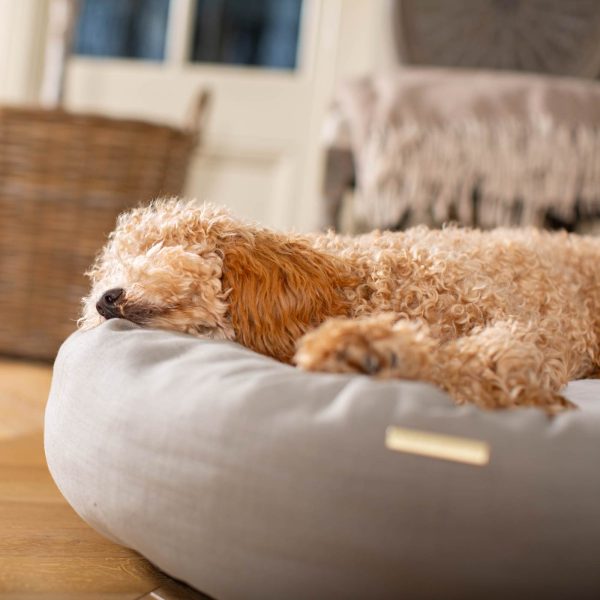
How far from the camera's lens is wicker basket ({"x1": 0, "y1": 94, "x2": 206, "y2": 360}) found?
9.42 feet

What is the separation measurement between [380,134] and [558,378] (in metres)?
1.67

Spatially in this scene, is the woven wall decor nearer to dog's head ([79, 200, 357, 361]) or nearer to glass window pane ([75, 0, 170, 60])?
glass window pane ([75, 0, 170, 60])

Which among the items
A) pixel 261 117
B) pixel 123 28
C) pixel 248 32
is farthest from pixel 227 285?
pixel 123 28

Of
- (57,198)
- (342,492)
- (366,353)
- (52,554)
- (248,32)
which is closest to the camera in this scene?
(342,492)

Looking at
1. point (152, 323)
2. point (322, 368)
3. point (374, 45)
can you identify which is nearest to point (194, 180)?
point (374, 45)

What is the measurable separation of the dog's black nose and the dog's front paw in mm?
403

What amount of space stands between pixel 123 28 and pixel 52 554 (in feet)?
11.9

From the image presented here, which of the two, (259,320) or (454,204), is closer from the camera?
(259,320)

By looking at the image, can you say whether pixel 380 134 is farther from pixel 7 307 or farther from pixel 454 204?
pixel 7 307

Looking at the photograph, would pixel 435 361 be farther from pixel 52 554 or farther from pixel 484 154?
pixel 484 154

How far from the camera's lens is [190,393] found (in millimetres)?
1052

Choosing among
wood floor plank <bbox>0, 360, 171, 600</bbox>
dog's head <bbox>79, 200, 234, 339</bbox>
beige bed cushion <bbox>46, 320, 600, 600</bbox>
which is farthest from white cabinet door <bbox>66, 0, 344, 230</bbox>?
beige bed cushion <bbox>46, 320, 600, 600</bbox>

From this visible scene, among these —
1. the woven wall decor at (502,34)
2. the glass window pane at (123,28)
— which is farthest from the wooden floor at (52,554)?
the glass window pane at (123,28)

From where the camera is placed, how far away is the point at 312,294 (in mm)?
1344
